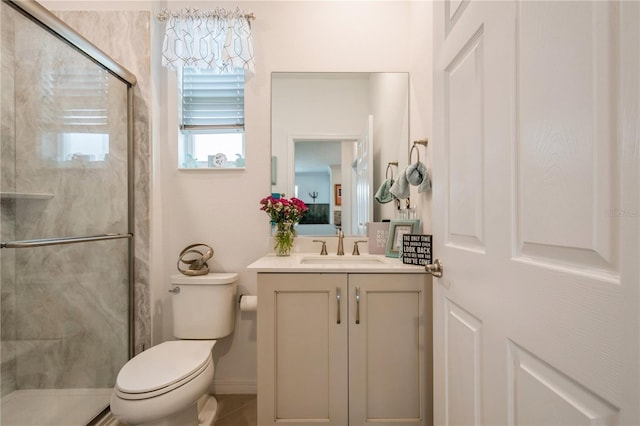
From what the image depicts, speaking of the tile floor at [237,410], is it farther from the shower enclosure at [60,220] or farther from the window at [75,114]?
the window at [75,114]

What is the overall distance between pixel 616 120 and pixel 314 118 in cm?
174

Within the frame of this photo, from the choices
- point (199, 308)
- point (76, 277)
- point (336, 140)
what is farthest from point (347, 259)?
point (76, 277)

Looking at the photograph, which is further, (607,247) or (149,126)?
(149,126)

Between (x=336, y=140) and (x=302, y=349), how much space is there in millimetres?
1307

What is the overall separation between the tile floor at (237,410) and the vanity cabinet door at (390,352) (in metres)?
0.65

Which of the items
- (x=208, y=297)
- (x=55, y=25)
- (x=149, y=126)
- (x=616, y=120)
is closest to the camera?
(x=616, y=120)

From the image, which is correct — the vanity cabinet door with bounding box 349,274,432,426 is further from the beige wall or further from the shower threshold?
the shower threshold

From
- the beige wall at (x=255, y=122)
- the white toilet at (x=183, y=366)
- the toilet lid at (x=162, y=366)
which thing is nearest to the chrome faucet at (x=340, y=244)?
the beige wall at (x=255, y=122)

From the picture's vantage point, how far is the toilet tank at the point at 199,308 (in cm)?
178

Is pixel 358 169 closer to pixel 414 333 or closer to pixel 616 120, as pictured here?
pixel 414 333

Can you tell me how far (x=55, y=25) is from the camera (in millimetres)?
1383

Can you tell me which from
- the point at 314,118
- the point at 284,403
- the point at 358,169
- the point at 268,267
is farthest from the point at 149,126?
the point at 284,403

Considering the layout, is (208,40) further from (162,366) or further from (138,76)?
(162,366)

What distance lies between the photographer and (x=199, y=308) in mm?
1785
